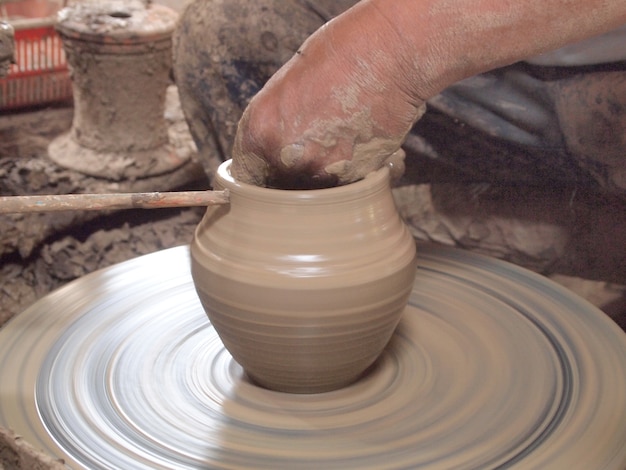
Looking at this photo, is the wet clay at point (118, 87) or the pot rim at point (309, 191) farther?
Result: the wet clay at point (118, 87)

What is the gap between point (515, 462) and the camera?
111cm

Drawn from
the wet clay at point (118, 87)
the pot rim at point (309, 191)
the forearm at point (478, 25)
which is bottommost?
the wet clay at point (118, 87)

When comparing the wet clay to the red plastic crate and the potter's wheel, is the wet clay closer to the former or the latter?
the red plastic crate

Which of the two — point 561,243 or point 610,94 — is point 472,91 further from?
point 561,243

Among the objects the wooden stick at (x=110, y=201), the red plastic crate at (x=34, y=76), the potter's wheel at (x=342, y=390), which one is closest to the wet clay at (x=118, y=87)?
the red plastic crate at (x=34, y=76)

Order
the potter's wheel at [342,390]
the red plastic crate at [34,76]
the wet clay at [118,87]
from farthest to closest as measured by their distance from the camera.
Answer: the red plastic crate at [34,76], the wet clay at [118,87], the potter's wheel at [342,390]

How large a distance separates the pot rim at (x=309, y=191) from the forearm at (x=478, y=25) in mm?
166

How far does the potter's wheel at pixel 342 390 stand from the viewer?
3.71 feet

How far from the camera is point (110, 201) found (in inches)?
46.8

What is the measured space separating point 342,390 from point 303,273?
230 mm

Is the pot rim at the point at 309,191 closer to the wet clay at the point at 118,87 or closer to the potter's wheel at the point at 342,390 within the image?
the potter's wheel at the point at 342,390

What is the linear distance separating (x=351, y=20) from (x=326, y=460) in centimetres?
60

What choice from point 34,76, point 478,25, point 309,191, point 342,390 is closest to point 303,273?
point 309,191

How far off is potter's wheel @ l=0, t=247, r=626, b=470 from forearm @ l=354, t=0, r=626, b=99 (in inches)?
17.9
